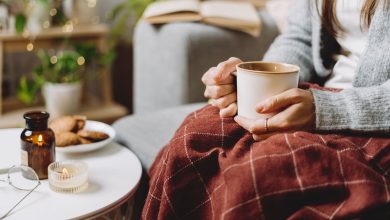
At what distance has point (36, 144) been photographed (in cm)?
90

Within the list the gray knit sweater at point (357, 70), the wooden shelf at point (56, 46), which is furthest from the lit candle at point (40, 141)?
the wooden shelf at point (56, 46)

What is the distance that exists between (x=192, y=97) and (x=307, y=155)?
2.91ft

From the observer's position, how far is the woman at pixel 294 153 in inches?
25.7

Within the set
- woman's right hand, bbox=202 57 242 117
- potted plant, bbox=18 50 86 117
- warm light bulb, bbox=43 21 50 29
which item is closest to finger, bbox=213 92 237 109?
woman's right hand, bbox=202 57 242 117

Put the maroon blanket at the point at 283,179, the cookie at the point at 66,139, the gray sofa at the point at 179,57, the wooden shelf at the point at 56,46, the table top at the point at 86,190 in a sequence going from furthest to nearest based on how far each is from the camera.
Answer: the wooden shelf at the point at 56,46
the gray sofa at the point at 179,57
the cookie at the point at 66,139
the table top at the point at 86,190
the maroon blanket at the point at 283,179

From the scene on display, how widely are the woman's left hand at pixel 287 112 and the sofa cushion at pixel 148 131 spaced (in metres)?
0.42

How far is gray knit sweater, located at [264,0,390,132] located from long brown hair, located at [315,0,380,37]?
0.8 inches

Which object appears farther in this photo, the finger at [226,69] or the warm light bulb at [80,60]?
the warm light bulb at [80,60]

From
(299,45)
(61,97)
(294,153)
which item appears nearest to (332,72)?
(299,45)

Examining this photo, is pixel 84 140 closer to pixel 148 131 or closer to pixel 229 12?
pixel 148 131

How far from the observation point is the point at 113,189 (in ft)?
2.88

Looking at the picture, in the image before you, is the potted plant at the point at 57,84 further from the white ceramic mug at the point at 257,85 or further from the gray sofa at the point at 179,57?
the white ceramic mug at the point at 257,85

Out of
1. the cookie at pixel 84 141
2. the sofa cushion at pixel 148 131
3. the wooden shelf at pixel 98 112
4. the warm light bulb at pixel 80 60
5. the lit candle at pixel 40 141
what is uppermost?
the lit candle at pixel 40 141

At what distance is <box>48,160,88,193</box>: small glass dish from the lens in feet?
2.77
